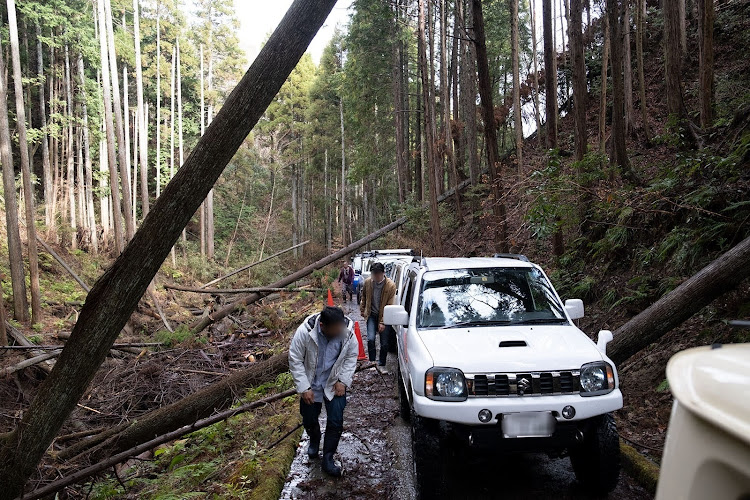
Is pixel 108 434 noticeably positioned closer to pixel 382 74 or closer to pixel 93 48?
pixel 93 48

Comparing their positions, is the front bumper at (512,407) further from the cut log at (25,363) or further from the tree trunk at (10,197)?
the tree trunk at (10,197)

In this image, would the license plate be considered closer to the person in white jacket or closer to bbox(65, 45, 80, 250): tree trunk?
the person in white jacket

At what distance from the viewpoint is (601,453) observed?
394 centimetres

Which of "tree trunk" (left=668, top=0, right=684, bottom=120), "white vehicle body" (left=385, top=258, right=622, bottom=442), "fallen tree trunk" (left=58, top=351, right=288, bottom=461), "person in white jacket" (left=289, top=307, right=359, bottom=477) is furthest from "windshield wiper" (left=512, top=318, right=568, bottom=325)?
"tree trunk" (left=668, top=0, right=684, bottom=120)

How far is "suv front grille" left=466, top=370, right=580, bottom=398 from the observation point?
3906 millimetres

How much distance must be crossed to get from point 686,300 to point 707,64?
5936 mm

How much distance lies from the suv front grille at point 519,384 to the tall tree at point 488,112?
7167mm

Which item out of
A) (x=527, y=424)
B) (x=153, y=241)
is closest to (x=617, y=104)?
(x=527, y=424)

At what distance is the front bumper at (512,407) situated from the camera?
12.5ft

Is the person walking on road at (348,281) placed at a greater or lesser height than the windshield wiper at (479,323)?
lesser

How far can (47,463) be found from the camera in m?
5.72

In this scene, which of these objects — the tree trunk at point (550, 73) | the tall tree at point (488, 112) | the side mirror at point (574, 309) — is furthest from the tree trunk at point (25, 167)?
the side mirror at point (574, 309)

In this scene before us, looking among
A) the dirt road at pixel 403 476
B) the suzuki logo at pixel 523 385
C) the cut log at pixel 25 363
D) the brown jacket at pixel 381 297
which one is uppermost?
the brown jacket at pixel 381 297

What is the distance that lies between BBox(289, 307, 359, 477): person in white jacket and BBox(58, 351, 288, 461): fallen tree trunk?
260 cm
